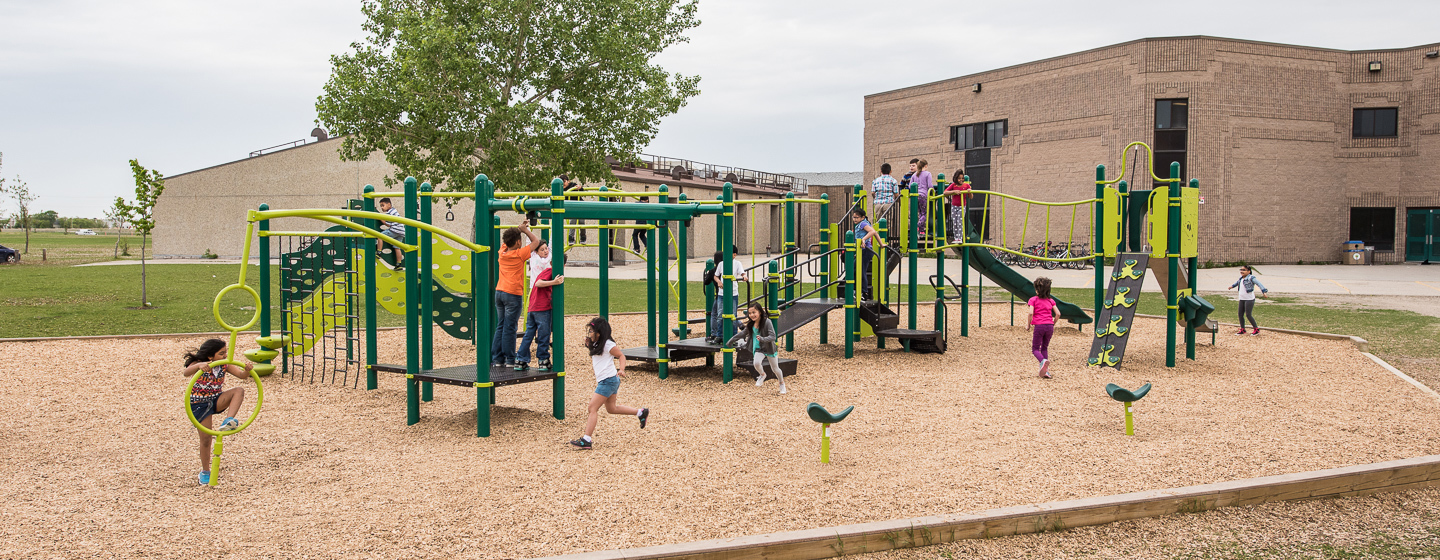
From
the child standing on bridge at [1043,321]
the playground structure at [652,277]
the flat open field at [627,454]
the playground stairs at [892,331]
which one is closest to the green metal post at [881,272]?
the playground structure at [652,277]

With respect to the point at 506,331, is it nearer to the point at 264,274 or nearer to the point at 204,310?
the point at 264,274

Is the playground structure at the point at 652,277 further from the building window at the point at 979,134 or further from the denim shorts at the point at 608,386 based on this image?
the building window at the point at 979,134

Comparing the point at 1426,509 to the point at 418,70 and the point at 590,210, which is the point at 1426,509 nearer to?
the point at 590,210

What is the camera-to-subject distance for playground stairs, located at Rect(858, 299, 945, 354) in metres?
12.1

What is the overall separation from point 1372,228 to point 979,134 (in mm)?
16511

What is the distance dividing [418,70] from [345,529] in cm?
2359

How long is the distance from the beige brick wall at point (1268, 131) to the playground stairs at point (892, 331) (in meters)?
25.4

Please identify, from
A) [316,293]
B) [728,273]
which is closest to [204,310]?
[316,293]

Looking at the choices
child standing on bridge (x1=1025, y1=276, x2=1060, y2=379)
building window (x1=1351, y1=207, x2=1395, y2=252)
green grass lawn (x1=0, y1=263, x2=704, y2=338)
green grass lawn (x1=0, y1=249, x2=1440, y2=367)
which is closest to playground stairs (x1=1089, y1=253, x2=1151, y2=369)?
child standing on bridge (x1=1025, y1=276, x2=1060, y2=379)

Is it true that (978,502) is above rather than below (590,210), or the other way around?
below

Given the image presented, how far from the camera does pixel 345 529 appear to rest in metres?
5.00

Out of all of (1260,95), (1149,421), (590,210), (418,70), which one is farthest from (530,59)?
(1260,95)

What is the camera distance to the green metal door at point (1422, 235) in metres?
36.6

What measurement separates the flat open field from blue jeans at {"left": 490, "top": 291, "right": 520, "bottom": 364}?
1.54 feet
